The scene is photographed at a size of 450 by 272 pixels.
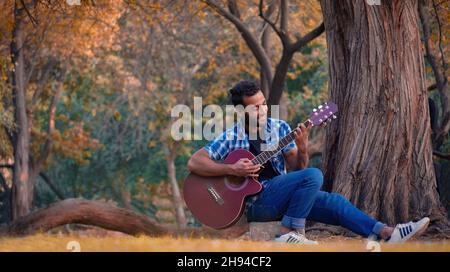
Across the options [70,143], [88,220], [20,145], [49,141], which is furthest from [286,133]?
[70,143]

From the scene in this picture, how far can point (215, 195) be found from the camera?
833 cm

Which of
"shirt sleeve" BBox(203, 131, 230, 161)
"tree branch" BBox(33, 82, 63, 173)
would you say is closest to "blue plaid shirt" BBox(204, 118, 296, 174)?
"shirt sleeve" BBox(203, 131, 230, 161)

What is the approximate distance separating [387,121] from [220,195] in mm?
1799

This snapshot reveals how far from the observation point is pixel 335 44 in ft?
31.5

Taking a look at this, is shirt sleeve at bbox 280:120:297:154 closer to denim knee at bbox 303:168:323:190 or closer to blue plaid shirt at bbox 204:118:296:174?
blue plaid shirt at bbox 204:118:296:174

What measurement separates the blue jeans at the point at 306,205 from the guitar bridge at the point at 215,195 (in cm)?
37

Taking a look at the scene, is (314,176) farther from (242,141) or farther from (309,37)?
(309,37)

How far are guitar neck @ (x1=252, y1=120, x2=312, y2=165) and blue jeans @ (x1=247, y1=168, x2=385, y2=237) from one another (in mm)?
180

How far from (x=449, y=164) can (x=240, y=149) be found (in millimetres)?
10913

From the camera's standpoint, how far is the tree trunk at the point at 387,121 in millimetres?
9062

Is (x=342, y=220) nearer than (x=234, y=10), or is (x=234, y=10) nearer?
(x=342, y=220)

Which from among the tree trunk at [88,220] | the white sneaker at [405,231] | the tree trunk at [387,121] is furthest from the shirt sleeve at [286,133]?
the tree trunk at [88,220]
